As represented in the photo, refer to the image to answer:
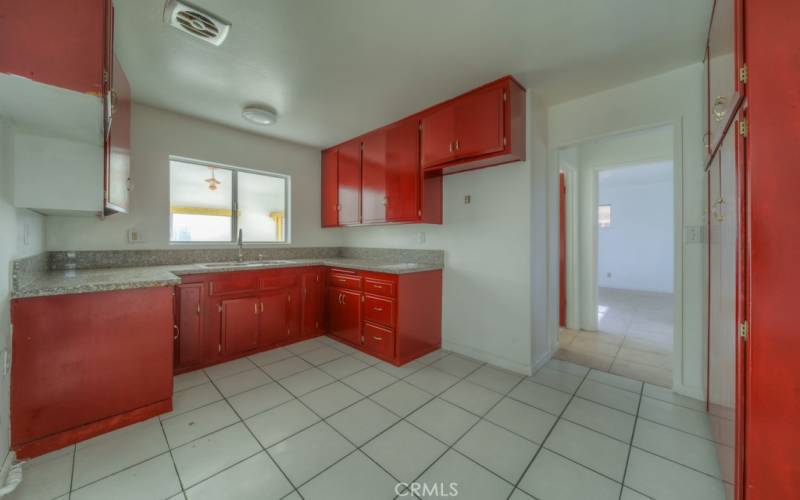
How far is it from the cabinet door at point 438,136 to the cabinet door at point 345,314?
1.53 m

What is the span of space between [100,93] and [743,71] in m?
2.47

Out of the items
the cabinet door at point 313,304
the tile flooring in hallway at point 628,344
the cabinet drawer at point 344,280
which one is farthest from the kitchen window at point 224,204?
the tile flooring in hallway at point 628,344

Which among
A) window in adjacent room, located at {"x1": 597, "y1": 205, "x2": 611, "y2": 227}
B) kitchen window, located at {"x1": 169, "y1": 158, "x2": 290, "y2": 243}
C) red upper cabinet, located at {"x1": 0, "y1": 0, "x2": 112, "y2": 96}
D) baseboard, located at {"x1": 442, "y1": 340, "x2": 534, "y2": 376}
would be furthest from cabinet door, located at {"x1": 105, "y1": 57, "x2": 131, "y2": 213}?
window in adjacent room, located at {"x1": 597, "y1": 205, "x2": 611, "y2": 227}

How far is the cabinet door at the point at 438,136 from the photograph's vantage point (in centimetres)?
258

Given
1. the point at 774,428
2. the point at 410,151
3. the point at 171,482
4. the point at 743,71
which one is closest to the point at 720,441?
the point at 774,428

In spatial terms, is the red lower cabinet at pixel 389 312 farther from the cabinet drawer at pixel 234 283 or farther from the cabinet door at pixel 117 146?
the cabinet door at pixel 117 146

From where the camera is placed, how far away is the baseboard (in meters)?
2.50

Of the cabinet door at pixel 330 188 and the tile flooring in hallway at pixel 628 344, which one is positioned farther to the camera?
the cabinet door at pixel 330 188

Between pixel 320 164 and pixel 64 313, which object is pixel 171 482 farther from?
pixel 320 164

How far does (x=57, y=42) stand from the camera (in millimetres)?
1174

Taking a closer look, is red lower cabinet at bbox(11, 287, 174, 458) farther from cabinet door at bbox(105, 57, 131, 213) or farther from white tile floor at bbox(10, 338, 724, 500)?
cabinet door at bbox(105, 57, 131, 213)

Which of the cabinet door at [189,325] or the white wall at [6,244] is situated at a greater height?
the white wall at [6,244]

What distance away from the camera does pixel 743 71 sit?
0.93 m

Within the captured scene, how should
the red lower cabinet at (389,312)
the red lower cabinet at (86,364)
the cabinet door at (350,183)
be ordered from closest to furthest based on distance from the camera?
the red lower cabinet at (86,364) → the red lower cabinet at (389,312) → the cabinet door at (350,183)
